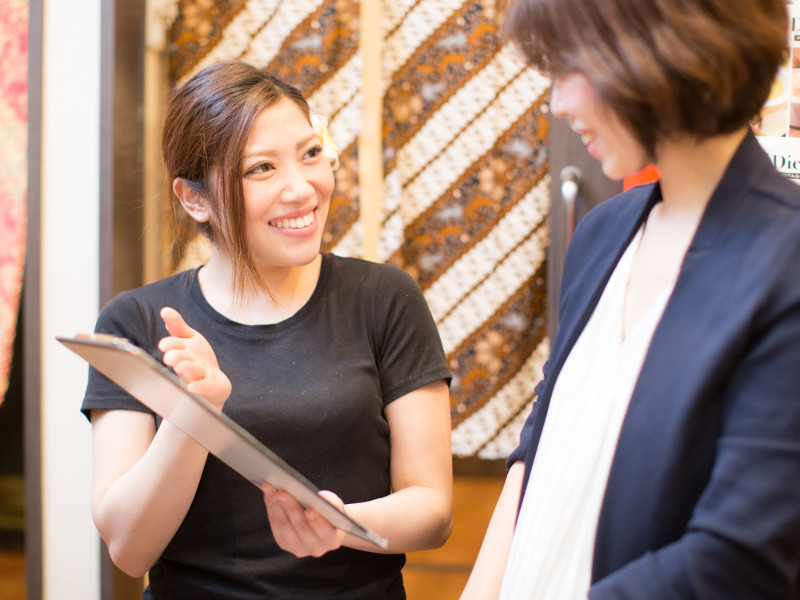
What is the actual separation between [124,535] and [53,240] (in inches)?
44.6

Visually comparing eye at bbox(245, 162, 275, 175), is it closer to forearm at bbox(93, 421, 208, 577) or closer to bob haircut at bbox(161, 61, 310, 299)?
bob haircut at bbox(161, 61, 310, 299)

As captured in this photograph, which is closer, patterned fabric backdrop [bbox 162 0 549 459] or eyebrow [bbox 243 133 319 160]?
eyebrow [bbox 243 133 319 160]

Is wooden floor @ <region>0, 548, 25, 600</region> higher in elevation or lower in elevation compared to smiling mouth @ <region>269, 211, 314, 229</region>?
lower

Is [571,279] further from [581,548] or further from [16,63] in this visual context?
[16,63]

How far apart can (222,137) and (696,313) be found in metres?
0.83

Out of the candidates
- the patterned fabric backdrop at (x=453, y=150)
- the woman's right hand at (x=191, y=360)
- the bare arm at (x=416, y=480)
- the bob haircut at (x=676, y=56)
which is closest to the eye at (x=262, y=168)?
the woman's right hand at (x=191, y=360)

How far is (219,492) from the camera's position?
4.03 ft

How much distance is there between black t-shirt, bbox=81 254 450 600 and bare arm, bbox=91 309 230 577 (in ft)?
0.14

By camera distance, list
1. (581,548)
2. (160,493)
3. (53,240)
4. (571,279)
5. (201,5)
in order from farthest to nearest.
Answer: (201,5)
(53,240)
(160,493)
(571,279)
(581,548)

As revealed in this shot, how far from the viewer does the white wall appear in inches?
79.3

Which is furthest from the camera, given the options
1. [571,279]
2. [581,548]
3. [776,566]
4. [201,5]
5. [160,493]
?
[201,5]

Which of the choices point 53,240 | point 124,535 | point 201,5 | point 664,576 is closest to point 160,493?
point 124,535

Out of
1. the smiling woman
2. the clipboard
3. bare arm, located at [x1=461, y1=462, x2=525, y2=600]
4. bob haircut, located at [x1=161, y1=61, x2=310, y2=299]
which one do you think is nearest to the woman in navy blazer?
bare arm, located at [x1=461, y1=462, x2=525, y2=600]

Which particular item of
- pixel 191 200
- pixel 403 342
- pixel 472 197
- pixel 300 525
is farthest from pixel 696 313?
pixel 472 197
